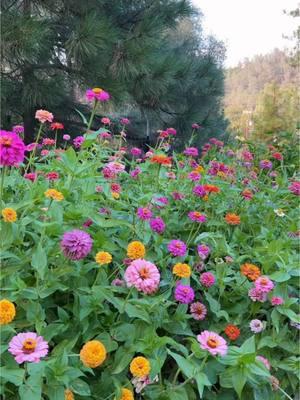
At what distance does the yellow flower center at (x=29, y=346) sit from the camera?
23.1 inches

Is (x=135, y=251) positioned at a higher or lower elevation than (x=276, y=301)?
higher

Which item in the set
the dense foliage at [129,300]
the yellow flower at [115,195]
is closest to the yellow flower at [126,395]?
the dense foliage at [129,300]

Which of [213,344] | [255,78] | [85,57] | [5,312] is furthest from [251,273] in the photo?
[255,78]

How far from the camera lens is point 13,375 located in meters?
0.62

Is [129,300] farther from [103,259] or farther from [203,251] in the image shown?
[203,251]

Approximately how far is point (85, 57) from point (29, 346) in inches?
119

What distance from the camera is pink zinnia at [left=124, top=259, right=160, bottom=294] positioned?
0.68m

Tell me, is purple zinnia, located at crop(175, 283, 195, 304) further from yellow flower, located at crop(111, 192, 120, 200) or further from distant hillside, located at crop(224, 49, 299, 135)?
distant hillside, located at crop(224, 49, 299, 135)

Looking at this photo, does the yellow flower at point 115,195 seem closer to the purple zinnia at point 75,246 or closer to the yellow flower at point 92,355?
the purple zinnia at point 75,246

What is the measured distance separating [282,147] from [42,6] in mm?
2191

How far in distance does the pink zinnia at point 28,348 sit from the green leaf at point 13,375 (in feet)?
0.13

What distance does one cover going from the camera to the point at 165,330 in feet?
2.85

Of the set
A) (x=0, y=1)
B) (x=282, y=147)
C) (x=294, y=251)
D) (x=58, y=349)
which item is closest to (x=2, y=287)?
(x=58, y=349)

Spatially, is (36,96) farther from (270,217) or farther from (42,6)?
(270,217)
